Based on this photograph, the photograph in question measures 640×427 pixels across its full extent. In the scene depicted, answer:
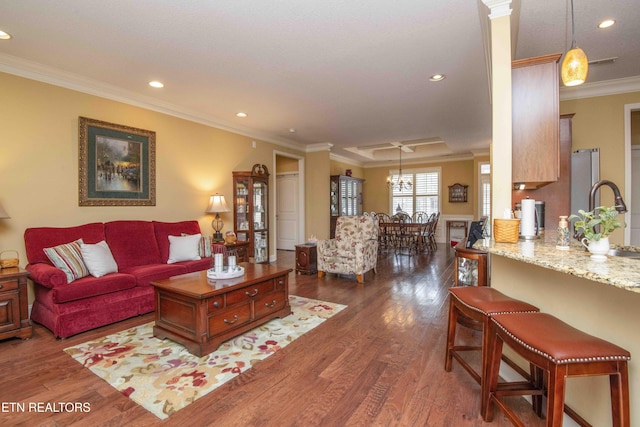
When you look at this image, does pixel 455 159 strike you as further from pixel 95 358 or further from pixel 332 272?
pixel 95 358

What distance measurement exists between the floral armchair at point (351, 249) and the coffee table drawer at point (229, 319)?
88.2 inches

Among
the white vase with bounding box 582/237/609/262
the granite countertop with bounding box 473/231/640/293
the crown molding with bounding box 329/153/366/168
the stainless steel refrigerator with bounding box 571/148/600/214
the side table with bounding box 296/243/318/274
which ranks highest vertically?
the crown molding with bounding box 329/153/366/168

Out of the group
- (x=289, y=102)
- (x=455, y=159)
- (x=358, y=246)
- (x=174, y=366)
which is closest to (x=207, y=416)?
(x=174, y=366)

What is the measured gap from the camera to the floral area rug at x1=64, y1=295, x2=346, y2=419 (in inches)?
77.7

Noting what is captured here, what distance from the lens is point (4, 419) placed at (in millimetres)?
1744

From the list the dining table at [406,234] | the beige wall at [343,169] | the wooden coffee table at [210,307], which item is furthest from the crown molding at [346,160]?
the wooden coffee table at [210,307]

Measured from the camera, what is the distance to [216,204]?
16.5 ft

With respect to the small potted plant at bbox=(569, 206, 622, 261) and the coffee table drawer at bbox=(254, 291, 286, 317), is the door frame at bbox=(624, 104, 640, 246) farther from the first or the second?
the coffee table drawer at bbox=(254, 291, 286, 317)

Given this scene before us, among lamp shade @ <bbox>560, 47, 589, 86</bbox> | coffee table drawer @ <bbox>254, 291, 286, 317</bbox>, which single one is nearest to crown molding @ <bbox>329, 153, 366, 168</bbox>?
coffee table drawer @ <bbox>254, 291, 286, 317</bbox>

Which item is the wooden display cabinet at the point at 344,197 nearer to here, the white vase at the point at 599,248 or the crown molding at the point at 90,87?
the crown molding at the point at 90,87

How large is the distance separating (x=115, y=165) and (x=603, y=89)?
20.5 feet

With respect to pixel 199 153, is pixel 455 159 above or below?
above

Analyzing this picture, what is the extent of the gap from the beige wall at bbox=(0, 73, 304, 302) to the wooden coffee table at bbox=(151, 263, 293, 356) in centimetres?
178

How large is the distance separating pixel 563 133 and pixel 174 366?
424cm
